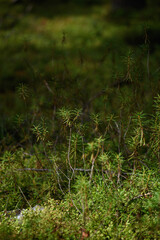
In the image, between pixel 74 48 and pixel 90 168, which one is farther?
pixel 74 48

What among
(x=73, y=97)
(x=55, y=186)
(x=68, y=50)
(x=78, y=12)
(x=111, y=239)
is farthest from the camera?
(x=78, y=12)

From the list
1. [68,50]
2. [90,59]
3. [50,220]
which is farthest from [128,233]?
Result: [68,50]

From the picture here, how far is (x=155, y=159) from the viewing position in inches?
104

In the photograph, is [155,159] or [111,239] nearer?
[111,239]

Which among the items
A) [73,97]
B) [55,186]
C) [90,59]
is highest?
[73,97]

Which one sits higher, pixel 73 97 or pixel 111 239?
pixel 73 97

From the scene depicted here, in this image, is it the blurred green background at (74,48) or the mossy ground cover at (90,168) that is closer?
the mossy ground cover at (90,168)

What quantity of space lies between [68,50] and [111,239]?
18.6 feet

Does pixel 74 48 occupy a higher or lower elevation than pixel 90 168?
lower

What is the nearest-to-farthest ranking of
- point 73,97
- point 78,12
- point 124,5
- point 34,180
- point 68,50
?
point 34,180, point 73,97, point 68,50, point 124,5, point 78,12

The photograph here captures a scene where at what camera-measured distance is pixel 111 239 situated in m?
1.97

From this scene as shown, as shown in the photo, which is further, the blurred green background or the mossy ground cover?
the blurred green background

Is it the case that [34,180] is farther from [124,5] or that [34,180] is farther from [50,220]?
[124,5]

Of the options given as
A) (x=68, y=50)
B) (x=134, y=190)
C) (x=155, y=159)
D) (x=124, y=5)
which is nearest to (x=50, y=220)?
(x=134, y=190)
